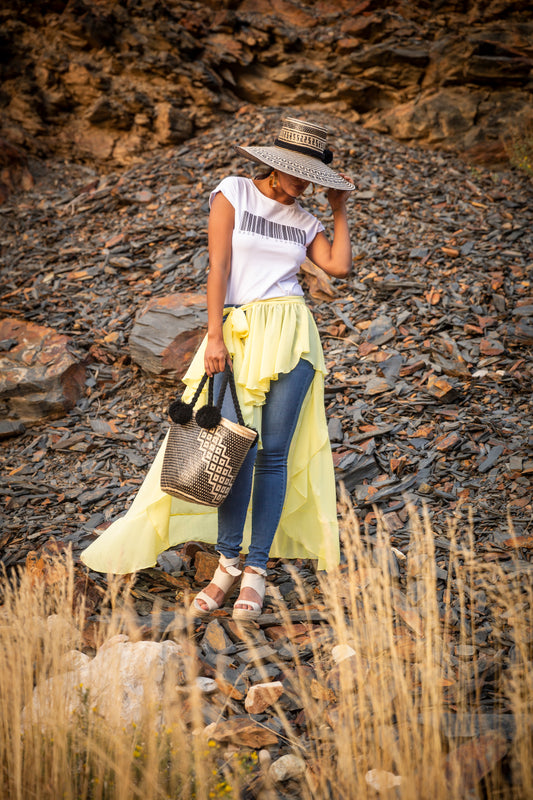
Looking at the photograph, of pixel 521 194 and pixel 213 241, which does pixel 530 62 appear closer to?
pixel 521 194

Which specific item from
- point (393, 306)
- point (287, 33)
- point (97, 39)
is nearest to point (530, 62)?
point (287, 33)

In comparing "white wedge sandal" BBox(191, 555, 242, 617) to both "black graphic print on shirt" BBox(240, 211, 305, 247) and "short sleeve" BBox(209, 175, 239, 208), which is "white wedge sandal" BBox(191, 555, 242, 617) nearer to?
"black graphic print on shirt" BBox(240, 211, 305, 247)

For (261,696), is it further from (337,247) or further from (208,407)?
(337,247)

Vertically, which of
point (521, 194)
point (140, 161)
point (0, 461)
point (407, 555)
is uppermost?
point (140, 161)

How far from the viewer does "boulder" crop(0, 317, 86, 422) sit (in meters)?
4.51

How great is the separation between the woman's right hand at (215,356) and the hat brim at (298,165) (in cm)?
73

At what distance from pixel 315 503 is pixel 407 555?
63cm

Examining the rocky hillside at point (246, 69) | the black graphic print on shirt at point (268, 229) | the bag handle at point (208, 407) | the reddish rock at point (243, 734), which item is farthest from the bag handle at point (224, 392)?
the rocky hillside at point (246, 69)

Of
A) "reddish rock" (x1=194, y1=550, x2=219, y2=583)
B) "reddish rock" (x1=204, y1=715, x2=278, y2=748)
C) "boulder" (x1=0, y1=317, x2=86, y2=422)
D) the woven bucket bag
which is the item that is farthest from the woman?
"boulder" (x1=0, y1=317, x2=86, y2=422)

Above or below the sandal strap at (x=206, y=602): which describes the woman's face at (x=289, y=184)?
above

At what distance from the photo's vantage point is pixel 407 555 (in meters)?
3.00

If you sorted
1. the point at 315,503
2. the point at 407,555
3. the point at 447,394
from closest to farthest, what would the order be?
1. the point at 315,503
2. the point at 407,555
3. the point at 447,394

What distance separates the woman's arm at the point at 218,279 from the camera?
241 cm

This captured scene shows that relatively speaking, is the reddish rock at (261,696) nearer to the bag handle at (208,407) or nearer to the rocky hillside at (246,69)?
the bag handle at (208,407)
